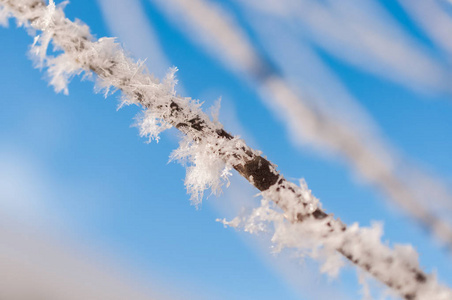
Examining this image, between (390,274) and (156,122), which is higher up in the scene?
(156,122)

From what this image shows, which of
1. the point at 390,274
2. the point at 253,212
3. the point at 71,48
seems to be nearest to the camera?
the point at 390,274

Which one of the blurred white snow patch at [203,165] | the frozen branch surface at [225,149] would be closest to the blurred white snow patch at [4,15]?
the frozen branch surface at [225,149]

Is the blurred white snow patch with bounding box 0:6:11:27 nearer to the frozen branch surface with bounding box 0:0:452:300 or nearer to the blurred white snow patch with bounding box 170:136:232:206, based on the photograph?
the frozen branch surface with bounding box 0:0:452:300

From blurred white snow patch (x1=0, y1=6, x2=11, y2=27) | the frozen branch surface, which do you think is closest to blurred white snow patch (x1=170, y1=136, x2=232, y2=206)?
the frozen branch surface

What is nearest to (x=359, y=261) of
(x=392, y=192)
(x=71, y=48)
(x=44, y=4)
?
(x=392, y=192)

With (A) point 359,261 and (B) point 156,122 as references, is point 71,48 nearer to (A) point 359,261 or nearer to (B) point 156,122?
(B) point 156,122

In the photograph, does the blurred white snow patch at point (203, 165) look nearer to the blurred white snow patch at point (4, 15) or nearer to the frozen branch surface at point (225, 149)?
the frozen branch surface at point (225, 149)

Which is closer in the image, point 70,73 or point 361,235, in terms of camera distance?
point 361,235

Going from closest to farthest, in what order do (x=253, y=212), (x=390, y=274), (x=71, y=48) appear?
(x=390, y=274) → (x=71, y=48) → (x=253, y=212)
